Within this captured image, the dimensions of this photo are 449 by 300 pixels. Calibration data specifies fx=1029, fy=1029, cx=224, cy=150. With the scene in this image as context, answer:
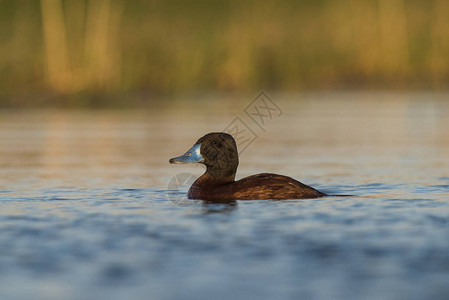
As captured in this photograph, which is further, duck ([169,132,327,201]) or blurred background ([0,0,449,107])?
blurred background ([0,0,449,107])

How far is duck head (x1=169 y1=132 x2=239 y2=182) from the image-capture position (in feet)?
34.2

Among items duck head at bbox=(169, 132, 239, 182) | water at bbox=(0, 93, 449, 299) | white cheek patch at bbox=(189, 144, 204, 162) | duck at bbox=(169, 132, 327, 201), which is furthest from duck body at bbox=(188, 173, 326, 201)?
white cheek patch at bbox=(189, 144, 204, 162)

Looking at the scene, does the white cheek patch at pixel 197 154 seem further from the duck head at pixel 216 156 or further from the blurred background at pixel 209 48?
the blurred background at pixel 209 48

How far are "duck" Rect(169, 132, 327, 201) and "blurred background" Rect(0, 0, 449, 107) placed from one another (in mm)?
15385

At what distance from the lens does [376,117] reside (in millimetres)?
22250

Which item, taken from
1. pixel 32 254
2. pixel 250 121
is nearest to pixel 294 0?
pixel 250 121

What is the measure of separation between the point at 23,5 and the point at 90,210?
21.0 metres

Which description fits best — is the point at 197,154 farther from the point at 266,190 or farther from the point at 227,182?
the point at 266,190

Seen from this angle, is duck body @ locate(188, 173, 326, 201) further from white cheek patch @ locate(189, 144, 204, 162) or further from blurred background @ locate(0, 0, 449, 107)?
blurred background @ locate(0, 0, 449, 107)

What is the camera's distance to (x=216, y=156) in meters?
10.4

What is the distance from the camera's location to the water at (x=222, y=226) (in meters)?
6.08

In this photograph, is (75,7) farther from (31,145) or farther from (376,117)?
(31,145)

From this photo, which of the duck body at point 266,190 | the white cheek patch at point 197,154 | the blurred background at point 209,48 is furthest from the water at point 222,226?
the blurred background at point 209,48

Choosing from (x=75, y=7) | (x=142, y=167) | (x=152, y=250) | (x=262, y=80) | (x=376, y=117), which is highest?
(x=75, y=7)
